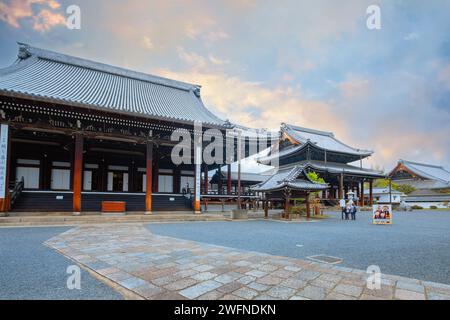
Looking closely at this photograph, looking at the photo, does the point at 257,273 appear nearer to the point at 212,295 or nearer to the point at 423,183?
the point at 212,295

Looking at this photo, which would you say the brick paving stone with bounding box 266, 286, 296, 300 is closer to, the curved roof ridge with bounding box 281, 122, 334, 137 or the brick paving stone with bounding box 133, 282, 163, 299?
the brick paving stone with bounding box 133, 282, 163, 299

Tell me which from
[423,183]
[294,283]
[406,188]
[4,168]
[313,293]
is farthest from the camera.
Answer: [423,183]

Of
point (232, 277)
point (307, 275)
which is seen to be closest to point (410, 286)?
point (307, 275)

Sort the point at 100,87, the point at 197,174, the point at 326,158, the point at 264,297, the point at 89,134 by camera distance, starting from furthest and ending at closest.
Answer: the point at 326,158, the point at 100,87, the point at 197,174, the point at 89,134, the point at 264,297

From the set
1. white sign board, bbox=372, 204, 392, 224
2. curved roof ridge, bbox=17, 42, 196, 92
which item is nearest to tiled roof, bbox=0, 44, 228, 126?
curved roof ridge, bbox=17, 42, 196, 92

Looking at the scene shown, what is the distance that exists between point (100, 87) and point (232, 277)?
18.2 metres

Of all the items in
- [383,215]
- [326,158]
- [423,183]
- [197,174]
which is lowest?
[383,215]

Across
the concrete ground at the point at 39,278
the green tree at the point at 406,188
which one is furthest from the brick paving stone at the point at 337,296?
the green tree at the point at 406,188

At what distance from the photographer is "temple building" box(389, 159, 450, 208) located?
36.5 m

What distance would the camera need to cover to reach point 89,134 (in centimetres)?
1362

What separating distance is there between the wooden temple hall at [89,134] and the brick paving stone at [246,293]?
468 inches

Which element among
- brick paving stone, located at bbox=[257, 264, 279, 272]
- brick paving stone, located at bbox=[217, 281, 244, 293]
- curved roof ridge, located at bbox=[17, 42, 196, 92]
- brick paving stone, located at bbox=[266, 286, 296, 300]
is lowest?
brick paving stone, located at bbox=[257, 264, 279, 272]

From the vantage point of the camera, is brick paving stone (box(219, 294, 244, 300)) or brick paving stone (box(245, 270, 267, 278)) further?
brick paving stone (box(245, 270, 267, 278))
